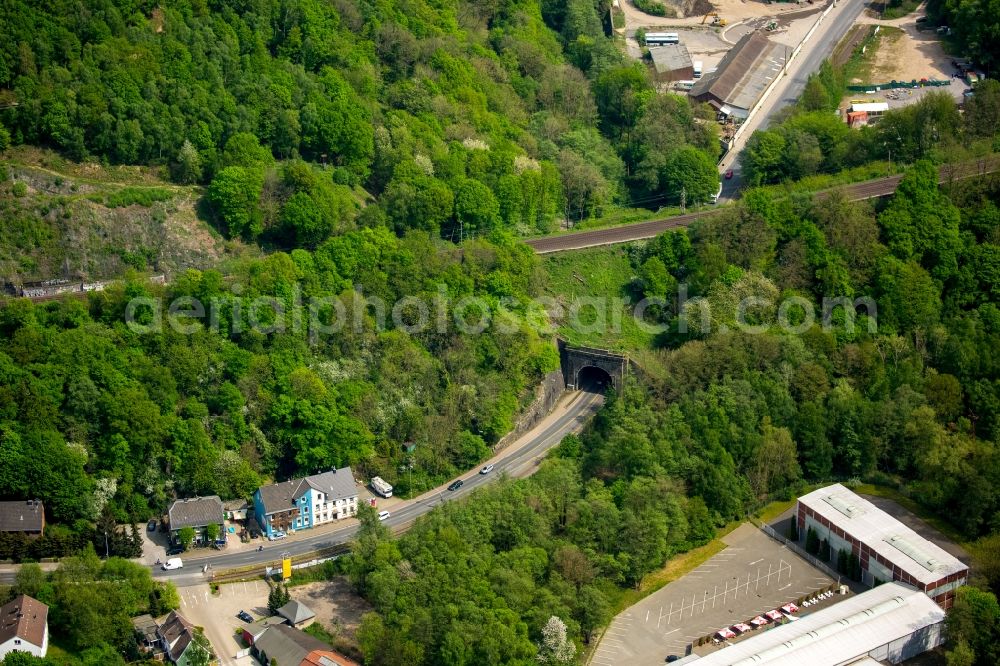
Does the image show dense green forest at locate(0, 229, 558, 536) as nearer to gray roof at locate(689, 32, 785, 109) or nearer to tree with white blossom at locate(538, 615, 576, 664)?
tree with white blossom at locate(538, 615, 576, 664)

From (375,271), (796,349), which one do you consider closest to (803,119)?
(796,349)

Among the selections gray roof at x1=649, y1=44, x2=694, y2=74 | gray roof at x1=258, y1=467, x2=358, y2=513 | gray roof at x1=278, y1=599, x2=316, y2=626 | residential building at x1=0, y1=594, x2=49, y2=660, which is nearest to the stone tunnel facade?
gray roof at x1=258, y1=467, x2=358, y2=513

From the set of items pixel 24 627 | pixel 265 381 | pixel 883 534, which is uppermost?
pixel 265 381

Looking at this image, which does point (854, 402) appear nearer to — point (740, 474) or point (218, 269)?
point (740, 474)

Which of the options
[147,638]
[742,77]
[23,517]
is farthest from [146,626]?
[742,77]

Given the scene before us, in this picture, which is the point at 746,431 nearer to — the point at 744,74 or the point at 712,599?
the point at 712,599

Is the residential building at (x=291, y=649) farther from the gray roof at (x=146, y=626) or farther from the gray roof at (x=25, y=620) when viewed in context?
the gray roof at (x=25, y=620)
